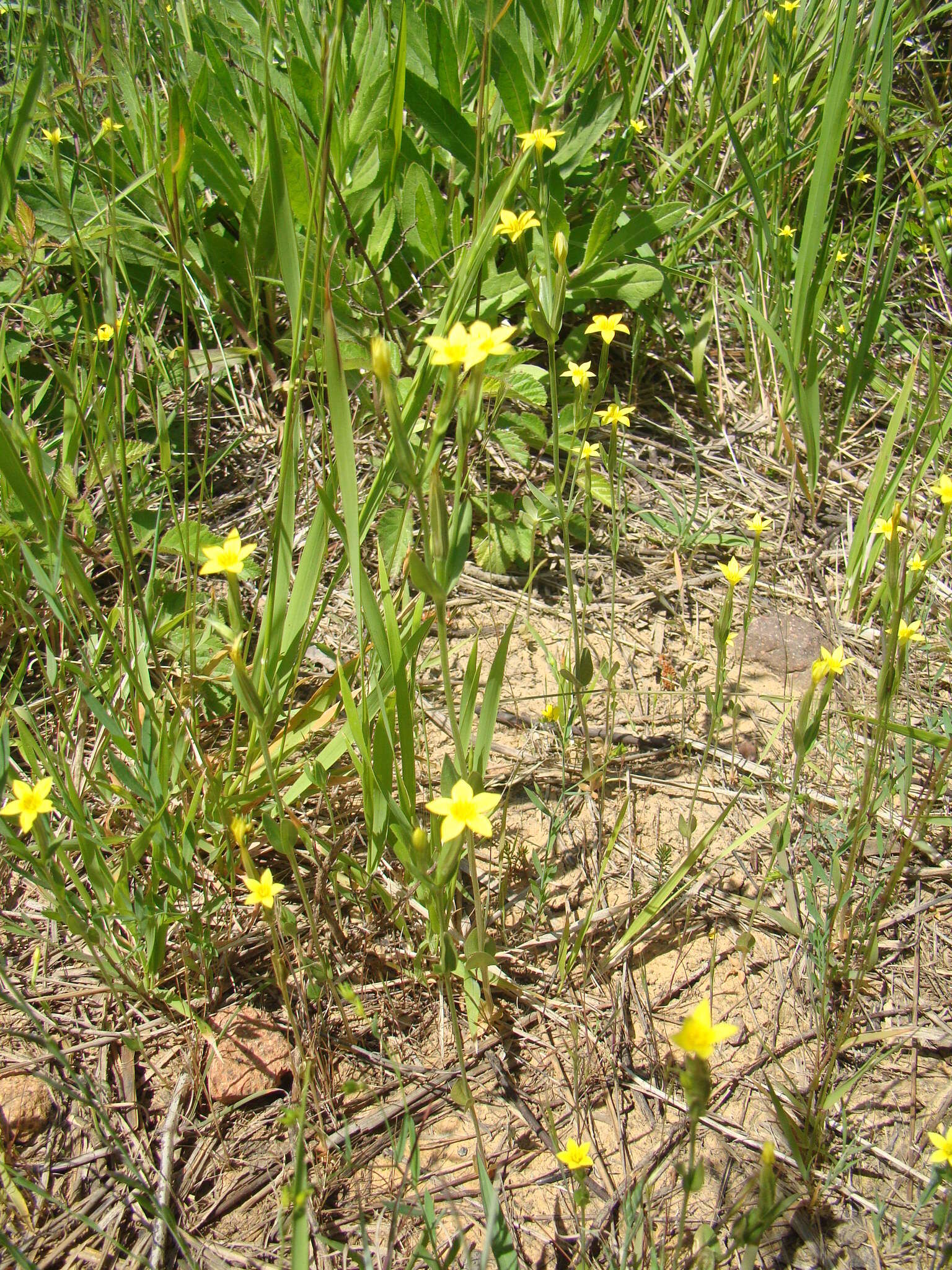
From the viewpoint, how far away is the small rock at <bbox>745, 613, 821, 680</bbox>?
2.20 metres

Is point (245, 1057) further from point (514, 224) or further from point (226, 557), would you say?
point (514, 224)

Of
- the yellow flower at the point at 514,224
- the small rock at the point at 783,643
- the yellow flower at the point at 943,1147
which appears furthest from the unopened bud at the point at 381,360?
the small rock at the point at 783,643

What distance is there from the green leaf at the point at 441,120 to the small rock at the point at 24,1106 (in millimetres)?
2308

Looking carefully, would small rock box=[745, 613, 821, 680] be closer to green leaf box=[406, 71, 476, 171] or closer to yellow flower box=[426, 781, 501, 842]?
yellow flower box=[426, 781, 501, 842]

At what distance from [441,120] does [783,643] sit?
5.48ft

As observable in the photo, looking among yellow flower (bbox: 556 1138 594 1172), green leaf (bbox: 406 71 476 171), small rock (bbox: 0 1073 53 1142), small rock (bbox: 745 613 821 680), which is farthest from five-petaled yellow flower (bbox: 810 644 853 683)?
green leaf (bbox: 406 71 476 171)

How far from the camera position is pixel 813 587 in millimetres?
2398

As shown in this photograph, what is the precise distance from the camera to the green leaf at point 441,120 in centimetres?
231

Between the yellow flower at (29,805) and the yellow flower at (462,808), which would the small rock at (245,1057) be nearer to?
the yellow flower at (29,805)

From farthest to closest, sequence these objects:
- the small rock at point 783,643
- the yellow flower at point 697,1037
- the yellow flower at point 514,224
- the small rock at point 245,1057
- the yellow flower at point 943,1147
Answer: the small rock at point 783,643, the yellow flower at point 514,224, the small rock at point 245,1057, the yellow flower at point 943,1147, the yellow flower at point 697,1037

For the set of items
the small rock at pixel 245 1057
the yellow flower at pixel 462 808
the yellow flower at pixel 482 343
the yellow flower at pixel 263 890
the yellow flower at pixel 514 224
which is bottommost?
the small rock at pixel 245 1057

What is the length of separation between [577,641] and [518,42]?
1639 mm

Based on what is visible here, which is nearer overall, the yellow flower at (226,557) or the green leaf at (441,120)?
the yellow flower at (226,557)

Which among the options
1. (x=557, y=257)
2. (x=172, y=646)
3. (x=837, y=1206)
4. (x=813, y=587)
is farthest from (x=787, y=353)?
(x=837, y=1206)
